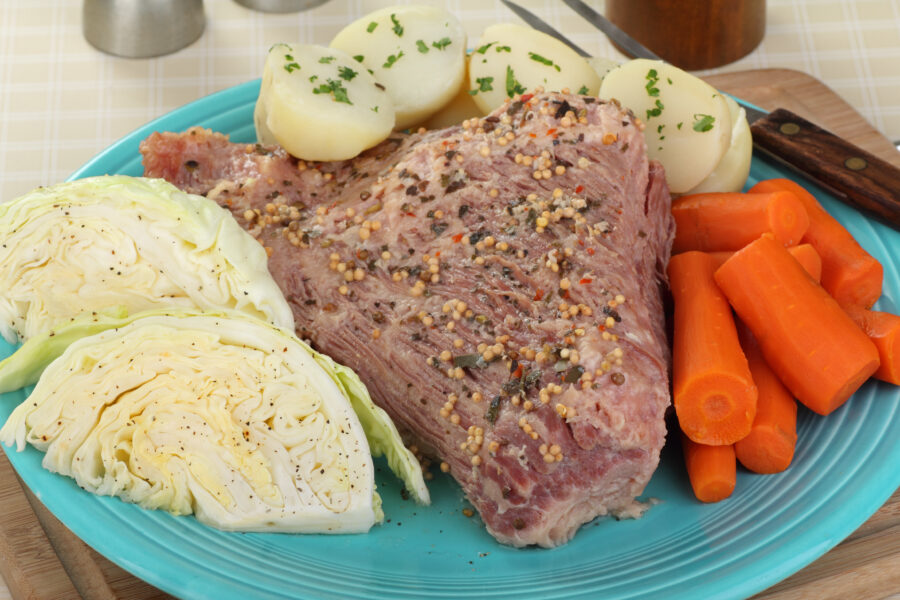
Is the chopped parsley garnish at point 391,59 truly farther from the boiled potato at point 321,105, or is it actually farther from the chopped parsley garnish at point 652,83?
the chopped parsley garnish at point 652,83

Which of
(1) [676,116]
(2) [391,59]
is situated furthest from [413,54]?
(1) [676,116]

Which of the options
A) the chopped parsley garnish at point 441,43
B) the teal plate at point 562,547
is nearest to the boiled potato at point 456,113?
the chopped parsley garnish at point 441,43

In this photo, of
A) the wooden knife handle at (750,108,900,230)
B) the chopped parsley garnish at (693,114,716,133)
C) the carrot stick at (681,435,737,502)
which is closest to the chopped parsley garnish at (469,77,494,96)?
the chopped parsley garnish at (693,114,716,133)

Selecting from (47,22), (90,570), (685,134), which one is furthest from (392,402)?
(47,22)

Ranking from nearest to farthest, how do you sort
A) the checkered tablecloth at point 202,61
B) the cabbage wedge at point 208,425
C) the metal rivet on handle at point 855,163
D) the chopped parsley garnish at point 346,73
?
the cabbage wedge at point 208,425 → the chopped parsley garnish at point 346,73 → the metal rivet on handle at point 855,163 → the checkered tablecloth at point 202,61

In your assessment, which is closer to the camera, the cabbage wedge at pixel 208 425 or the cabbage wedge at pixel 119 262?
the cabbage wedge at pixel 208 425

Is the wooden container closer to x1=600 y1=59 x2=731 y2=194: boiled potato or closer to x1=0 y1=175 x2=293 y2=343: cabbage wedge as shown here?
x1=600 y1=59 x2=731 y2=194: boiled potato
